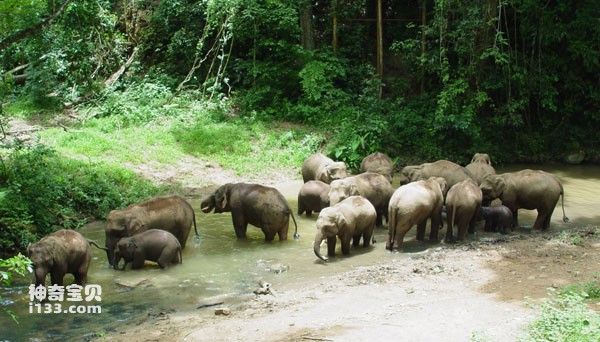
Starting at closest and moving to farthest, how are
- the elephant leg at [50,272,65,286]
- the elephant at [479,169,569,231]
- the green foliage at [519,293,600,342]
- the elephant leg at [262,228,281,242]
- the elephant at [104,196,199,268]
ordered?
1. the green foliage at [519,293,600,342]
2. the elephant leg at [50,272,65,286]
3. the elephant at [104,196,199,268]
4. the elephant leg at [262,228,281,242]
5. the elephant at [479,169,569,231]

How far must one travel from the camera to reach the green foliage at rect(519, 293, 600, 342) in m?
5.74

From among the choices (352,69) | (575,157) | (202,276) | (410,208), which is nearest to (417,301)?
(410,208)

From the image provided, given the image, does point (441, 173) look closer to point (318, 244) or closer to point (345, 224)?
point (345, 224)

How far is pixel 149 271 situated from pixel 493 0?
13358mm

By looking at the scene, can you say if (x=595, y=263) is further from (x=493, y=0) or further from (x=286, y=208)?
(x=493, y=0)

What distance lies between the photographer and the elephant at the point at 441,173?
1323 cm

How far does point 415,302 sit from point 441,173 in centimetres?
572

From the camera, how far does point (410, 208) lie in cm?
1095

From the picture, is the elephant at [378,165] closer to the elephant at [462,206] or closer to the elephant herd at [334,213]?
the elephant herd at [334,213]

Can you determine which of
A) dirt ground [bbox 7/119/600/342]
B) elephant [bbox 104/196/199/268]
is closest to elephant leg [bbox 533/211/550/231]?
dirt ground [bbox 7/119/600/342]

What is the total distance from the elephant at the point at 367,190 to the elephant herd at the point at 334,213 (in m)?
0.02

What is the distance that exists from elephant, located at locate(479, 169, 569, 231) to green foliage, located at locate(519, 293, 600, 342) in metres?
6.11

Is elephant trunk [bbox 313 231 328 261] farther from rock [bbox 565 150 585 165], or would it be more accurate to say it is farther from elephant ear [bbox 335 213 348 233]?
rock [bbox 565 150 585 165]

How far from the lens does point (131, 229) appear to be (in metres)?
10.6
